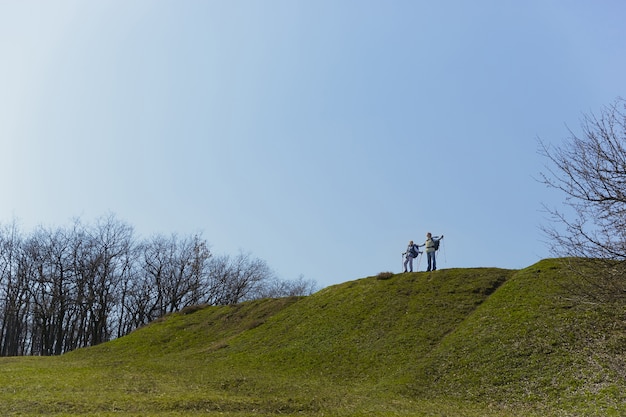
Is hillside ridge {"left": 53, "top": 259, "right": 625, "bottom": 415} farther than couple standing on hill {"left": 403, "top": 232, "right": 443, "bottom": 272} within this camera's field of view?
No

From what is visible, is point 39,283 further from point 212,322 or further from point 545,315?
point 545,315

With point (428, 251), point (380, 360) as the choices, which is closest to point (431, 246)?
point (428, 251)

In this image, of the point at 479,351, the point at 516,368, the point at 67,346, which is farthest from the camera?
the point at 67,346

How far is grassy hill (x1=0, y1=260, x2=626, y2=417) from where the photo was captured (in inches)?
671

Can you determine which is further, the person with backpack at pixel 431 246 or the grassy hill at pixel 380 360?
the person with backpack at pixel 431 246

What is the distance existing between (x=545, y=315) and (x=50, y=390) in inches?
871

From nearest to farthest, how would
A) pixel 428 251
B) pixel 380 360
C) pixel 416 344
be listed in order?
pixel 380 360, pixel 416 344, pixel 428 251

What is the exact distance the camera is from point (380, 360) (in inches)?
944

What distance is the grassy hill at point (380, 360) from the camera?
17031mm

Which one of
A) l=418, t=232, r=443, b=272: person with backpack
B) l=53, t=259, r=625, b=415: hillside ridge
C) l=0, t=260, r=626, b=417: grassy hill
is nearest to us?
l=0, t=260, r=626, b=417: grassy hill

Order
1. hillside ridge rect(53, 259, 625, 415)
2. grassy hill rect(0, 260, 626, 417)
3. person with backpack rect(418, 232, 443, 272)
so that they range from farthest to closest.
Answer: person with backpack rect(418, 232, 443, 272)
hillside ridge rect(53, 259, 625, 415)
grassy hill rect(0, 260, 626, 417)

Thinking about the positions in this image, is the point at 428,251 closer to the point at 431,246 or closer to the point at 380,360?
the point at 431,246

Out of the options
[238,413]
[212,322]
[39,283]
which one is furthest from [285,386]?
[39,283]

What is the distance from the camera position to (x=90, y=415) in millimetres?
14719
